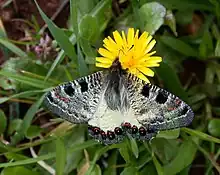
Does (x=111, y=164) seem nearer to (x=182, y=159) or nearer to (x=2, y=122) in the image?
(x=182, y=159)

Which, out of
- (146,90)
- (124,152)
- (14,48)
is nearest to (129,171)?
(124,152)

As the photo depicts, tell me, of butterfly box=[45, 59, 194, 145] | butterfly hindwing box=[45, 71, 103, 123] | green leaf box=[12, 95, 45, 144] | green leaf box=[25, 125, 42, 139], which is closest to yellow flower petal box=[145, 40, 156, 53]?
butterfly box=[45, 59, 194, 145]

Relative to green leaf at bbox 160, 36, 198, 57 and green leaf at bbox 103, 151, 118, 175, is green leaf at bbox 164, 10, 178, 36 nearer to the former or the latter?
green leaf at bbox 160, 36, 198, 57

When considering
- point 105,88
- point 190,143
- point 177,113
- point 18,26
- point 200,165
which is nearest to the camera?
point 177,113

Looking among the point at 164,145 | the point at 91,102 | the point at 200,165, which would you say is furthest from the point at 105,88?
the point at 200,165

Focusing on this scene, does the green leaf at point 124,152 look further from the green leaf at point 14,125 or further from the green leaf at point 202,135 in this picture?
the green leaf at point 14,125

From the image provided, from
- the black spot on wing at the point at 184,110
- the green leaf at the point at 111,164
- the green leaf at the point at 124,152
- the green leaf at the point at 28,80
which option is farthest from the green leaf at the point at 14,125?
the black spot on wing at the point at 184,110

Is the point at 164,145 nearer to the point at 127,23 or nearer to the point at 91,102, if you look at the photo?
the point at 91,102
